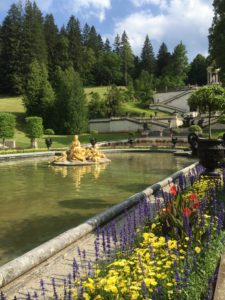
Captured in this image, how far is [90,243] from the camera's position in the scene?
22.4 feet

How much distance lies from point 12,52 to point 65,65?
14861 mm

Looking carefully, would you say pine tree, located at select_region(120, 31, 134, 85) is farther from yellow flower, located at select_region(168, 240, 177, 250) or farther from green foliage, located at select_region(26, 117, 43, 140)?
yellow flower, located at select_region(168, 240, 177, 250)

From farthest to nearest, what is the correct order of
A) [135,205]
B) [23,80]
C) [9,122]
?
[23,80], [9,122], [135,205]

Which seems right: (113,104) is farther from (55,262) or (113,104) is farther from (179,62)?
(55,262)

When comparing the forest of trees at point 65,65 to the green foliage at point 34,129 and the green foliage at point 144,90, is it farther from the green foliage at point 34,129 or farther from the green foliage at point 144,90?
the green foliage at point 34,129

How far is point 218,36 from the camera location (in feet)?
145

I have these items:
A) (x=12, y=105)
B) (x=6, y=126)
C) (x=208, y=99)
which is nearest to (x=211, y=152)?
(x=208, y=99)

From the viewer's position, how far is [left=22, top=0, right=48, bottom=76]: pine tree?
8112 centimetres

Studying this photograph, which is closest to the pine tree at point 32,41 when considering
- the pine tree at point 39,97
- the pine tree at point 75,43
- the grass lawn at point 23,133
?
the grass lawn at point 23,133

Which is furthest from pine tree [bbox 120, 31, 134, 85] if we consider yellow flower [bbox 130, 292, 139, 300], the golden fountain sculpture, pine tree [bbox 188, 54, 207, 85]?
yellow flower [bbox 130, 292, 139, 300]

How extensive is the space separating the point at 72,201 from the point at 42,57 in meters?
75.8

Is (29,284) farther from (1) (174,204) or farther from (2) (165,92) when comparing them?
(2) (165,92)

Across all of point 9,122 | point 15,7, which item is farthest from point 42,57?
point 9,122

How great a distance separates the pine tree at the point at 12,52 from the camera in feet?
260
